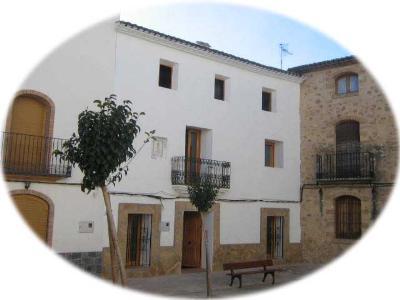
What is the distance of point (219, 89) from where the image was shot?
14938 mm

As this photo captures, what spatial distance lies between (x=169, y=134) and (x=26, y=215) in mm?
4387

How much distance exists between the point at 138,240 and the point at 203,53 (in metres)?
5.74

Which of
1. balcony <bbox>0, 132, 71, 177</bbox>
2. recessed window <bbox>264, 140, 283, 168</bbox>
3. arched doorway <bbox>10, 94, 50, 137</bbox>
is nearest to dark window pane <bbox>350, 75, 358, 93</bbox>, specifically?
recessed window <bbox>264, 140, 283, 168</bbox>

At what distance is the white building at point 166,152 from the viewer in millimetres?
11062

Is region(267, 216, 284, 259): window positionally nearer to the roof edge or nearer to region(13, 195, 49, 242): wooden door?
the roof edge

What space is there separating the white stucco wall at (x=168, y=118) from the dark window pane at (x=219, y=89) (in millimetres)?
262

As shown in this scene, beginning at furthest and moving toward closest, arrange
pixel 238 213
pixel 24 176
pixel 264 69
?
pixel 264 69, pixel 238 213, pixel 24 176

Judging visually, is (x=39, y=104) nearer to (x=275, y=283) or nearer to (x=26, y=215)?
(x=26, y=215)

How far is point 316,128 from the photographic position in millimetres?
16359

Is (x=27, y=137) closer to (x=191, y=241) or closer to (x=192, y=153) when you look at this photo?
(x=192, y=153)

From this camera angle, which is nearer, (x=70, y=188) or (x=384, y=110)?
(x=70, y=188)

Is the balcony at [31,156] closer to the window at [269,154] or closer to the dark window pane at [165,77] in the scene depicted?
the dark window pane at [165,77]

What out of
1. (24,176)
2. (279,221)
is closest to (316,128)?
(279,221)

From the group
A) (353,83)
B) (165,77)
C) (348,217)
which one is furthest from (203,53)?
(348,217)
